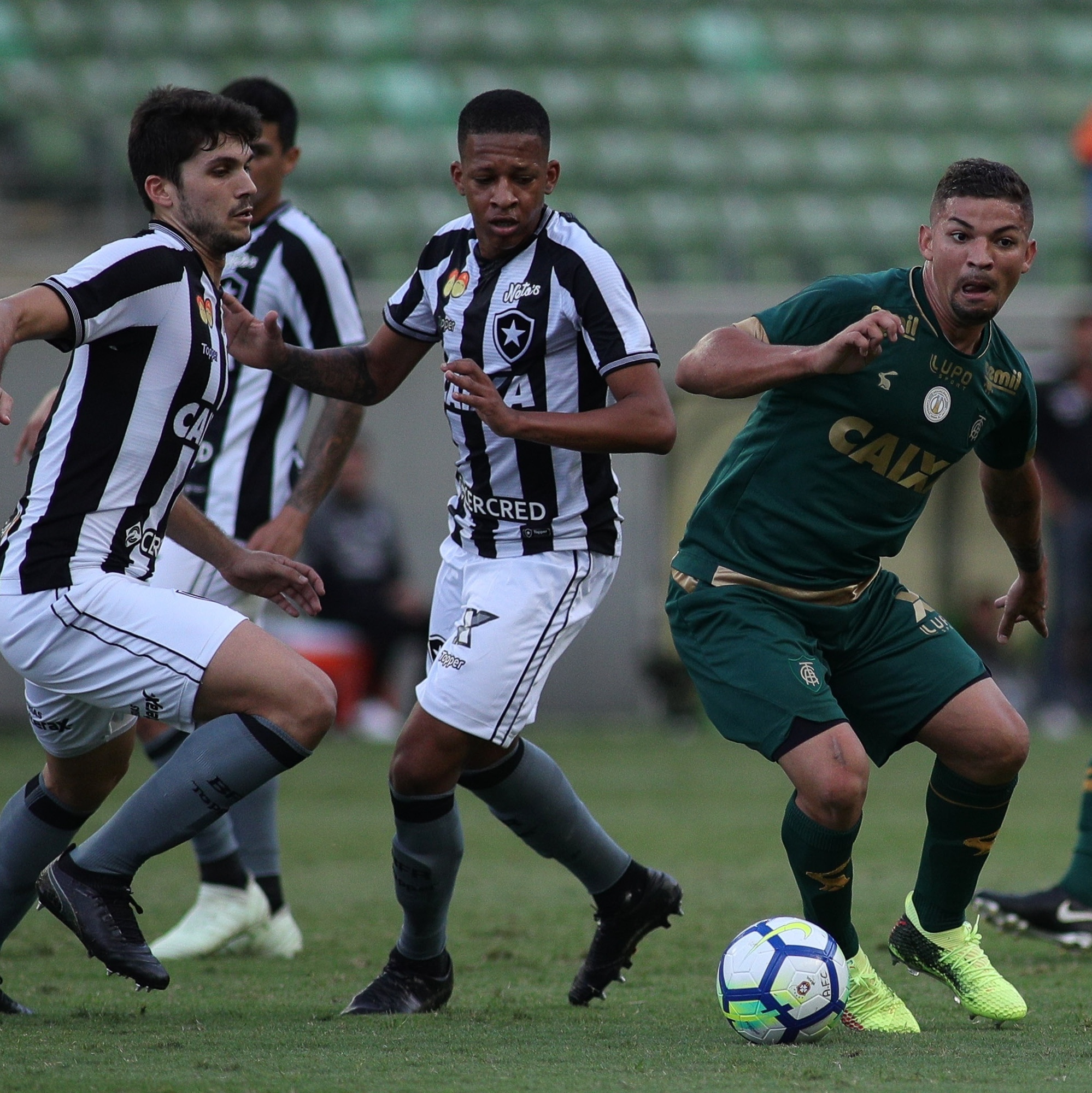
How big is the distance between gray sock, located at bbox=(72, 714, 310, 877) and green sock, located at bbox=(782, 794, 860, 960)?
1.18 m

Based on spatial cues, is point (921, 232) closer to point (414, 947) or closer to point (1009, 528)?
point (1009, 528)

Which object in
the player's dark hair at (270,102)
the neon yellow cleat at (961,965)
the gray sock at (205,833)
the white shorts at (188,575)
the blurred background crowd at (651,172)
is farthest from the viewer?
the blurred background crowd at (651,172)

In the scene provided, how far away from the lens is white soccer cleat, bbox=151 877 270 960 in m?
5.13

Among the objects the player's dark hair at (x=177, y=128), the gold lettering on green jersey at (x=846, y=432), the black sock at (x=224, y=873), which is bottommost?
the black sock at (x=224, y=873)

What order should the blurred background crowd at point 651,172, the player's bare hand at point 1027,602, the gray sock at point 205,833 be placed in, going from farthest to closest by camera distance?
the blurred background crowd at point 651,172 → the gray sock at point 205,833 → the player's bare hand at point 1027,602

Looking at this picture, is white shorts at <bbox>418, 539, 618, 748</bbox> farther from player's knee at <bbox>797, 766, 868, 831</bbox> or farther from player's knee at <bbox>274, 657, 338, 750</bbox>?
player's knee at <bbox>797, 766, 868, 831</bbox>

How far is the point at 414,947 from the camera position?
14.0ft

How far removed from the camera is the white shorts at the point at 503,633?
4.12 metres

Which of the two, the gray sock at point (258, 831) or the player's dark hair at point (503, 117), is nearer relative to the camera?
the player's dark hair at point (503, 117)

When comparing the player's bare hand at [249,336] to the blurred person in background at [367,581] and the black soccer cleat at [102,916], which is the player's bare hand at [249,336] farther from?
the blurred person in background at [367,581]

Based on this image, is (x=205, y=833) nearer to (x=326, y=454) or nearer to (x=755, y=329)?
(x=326, y=454)

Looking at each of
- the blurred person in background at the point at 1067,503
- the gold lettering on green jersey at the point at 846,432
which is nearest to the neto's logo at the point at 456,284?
the gold lettering on green jersey at the point at 846,432

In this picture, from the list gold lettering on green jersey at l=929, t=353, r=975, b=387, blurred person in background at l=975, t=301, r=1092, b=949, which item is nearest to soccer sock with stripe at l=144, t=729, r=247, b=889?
gold lettering on green jersey at l=929, t=353, r=975, b=387

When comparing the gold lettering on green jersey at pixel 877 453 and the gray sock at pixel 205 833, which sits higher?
the gold lettering on green jersey at pixel 877 453
